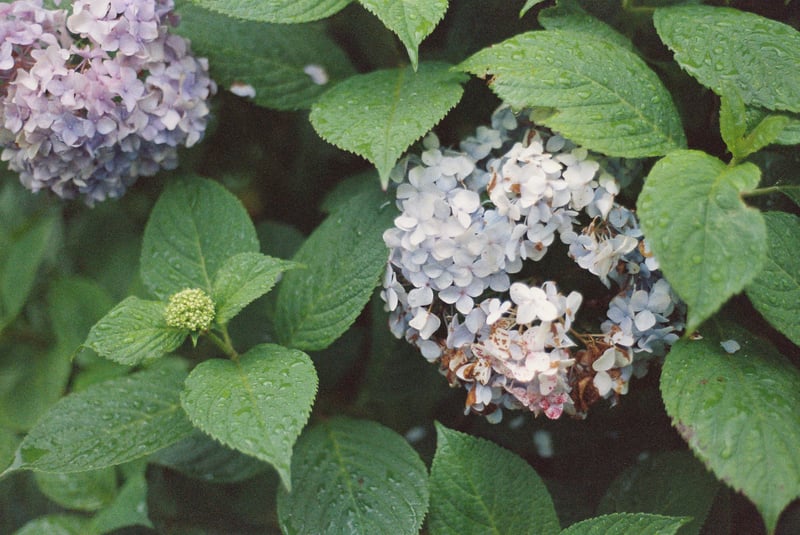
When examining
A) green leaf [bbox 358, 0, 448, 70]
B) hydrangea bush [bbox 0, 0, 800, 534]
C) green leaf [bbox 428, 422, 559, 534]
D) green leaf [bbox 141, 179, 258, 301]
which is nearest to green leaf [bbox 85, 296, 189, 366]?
hydrangea bush [bbox 0, 0, 800, 534]

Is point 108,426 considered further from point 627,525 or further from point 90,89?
point 627,525

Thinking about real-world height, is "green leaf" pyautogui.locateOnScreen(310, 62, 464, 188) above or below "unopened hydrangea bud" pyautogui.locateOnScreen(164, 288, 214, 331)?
above

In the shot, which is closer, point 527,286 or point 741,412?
point 741,412

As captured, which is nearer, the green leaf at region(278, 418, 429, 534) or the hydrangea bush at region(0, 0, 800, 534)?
the hydrangea bush at region(0, 0, 800, 534)

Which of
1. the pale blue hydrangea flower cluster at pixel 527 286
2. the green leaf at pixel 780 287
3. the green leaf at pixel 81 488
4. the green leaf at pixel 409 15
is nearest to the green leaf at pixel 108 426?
the green leaf at pixel 81 488

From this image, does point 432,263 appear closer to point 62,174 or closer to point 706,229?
point 706,229

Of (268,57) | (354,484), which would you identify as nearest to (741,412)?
(354,484)

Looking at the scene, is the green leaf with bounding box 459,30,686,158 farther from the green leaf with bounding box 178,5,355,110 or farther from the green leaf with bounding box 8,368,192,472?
the green leaf with bounding box 8,368,192,472

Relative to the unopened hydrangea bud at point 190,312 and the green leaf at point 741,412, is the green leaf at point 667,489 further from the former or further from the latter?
the unopened hydrangea bud at point 190,312
